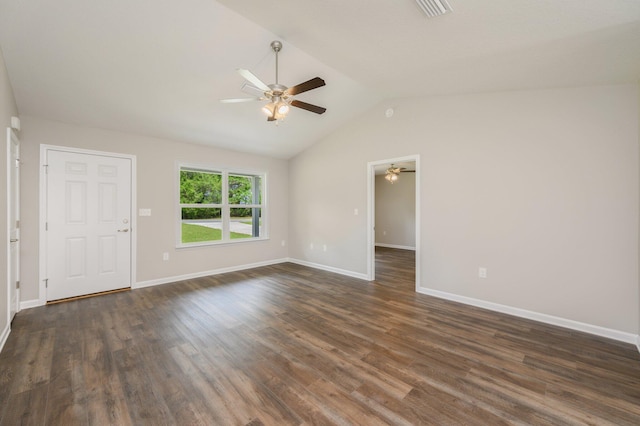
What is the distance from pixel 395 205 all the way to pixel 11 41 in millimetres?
8281

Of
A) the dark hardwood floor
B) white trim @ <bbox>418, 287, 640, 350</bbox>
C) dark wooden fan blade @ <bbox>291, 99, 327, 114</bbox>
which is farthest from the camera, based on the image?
dark wooden fan blade @ <bbox>291, 99, 327, 114</bbox>

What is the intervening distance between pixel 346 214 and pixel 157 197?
131 inches

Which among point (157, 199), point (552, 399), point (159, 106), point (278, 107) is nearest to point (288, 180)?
point (157, 199)

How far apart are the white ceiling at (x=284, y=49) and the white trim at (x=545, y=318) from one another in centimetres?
246

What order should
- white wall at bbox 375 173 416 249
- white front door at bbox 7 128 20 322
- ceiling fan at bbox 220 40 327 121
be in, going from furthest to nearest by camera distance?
white wall at bbox 375 173 416 249, white front door at bbox 7 128 20 322, ceiling fan at bbox 220 40 327 121

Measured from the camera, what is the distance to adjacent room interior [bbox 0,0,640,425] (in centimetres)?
188

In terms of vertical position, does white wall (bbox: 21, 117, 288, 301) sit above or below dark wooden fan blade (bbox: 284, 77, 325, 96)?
below

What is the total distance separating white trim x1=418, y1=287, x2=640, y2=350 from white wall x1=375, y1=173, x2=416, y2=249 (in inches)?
179

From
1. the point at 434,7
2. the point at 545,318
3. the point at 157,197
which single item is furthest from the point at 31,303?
the point at 545,318

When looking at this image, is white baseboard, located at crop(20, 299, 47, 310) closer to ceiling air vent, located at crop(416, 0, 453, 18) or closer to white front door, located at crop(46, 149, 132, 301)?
white front door, located at crop(46, 149, 132, 301)

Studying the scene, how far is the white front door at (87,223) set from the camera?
366cm

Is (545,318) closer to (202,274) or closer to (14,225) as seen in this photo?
(202,274)

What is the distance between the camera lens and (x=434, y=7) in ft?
6.06

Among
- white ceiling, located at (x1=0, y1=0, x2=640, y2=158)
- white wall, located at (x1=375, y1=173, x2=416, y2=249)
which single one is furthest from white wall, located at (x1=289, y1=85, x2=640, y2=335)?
white wall, located at (x1=375, y1=173, x2=416, y2=249)
